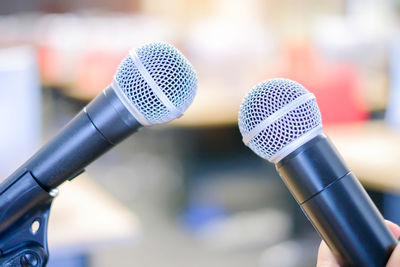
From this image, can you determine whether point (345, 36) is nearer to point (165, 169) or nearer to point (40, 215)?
point (165, 169)

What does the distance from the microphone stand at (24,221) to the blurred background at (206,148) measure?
1.12 meters

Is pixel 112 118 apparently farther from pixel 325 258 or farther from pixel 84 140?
pixel 325 258

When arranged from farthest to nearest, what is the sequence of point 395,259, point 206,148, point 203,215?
point 206,148, point 203,215, point 395,259

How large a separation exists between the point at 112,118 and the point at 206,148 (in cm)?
366

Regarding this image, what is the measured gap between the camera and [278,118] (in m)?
0.58

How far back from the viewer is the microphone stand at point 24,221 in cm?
64

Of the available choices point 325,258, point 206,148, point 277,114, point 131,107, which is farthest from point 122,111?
point 206,148

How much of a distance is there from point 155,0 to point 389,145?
317 inches

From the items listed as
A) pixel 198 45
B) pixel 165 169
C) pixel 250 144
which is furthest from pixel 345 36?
pixel 250 144

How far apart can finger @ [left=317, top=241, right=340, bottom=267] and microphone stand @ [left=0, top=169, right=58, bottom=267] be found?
324mm

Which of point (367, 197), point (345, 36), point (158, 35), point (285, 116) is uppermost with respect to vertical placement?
point (285, 116)

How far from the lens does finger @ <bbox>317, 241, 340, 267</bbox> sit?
1.92 ft

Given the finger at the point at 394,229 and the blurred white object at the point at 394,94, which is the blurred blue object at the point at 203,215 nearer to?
the blurred white object at the point at 394,94

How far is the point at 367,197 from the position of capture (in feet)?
1.86
